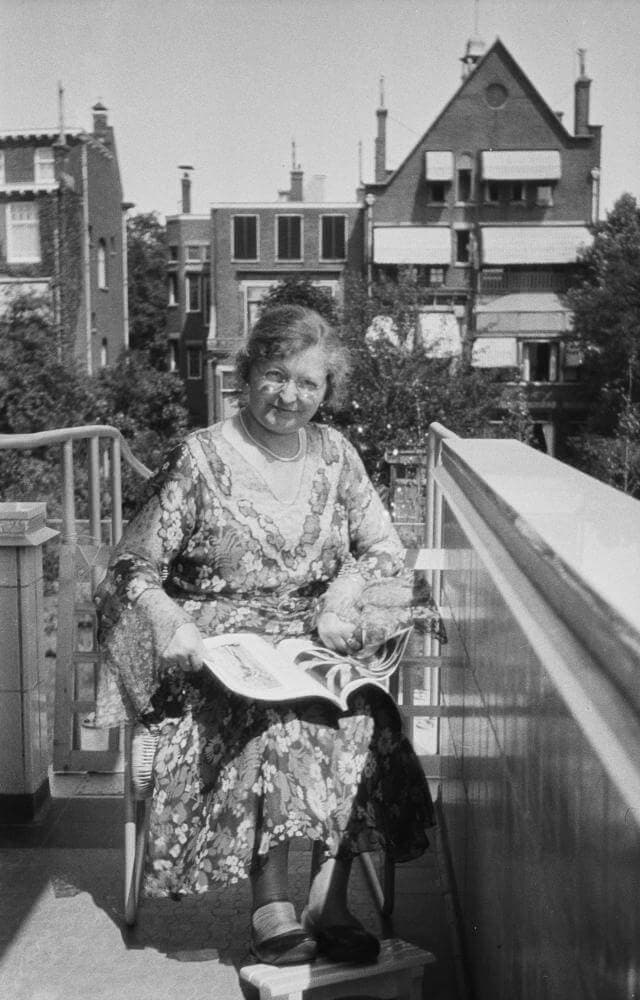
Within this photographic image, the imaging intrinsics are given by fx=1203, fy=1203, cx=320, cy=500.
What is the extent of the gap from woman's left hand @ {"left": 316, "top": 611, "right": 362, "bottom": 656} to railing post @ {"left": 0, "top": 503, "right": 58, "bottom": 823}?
92 centimetres

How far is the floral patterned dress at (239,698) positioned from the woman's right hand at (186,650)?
26 millimetres

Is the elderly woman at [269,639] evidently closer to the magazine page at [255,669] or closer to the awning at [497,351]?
the magazine page at [255,669]

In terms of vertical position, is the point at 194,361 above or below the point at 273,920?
above

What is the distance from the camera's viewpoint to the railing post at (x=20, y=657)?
2982mm

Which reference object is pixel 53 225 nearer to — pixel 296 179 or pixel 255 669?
pixel 296 179

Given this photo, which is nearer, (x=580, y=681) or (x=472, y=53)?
(x=580, y=681)

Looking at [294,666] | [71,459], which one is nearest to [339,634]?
[294,666]

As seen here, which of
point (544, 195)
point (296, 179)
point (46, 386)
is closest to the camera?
point (46, 386)

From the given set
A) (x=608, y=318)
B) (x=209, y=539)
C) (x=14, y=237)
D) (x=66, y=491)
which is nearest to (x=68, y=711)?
(x=66, y=491)

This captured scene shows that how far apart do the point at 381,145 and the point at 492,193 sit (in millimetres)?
5704

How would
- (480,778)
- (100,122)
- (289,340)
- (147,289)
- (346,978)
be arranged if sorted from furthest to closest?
(147,289)
(100,122)
(289,340)
(346,978)
(480,778)

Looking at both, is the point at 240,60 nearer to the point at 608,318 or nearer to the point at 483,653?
the point at 608,318

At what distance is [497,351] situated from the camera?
3941 cm

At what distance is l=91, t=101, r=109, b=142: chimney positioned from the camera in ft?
125
